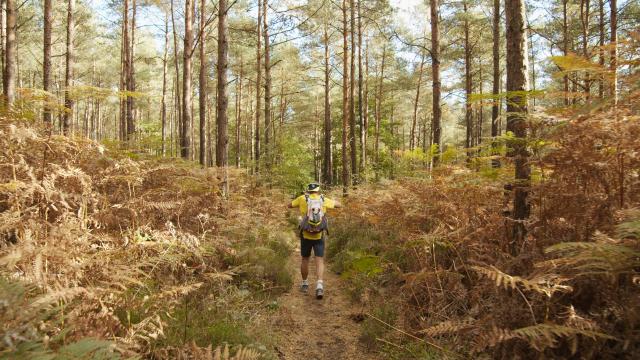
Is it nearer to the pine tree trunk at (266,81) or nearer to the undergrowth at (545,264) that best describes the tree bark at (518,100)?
the undergrowth at (545,264)

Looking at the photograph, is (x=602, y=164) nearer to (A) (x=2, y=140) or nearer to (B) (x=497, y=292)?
(B) (x=497, y=292)

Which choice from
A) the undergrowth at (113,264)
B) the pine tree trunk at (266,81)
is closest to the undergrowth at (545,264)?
the undergrowth at (113,264)

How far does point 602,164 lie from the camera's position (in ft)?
10.8

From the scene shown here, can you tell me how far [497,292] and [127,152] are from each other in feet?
22.1

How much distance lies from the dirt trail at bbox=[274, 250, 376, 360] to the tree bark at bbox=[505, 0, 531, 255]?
2.28 meters

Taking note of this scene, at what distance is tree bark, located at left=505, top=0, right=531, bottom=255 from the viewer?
4094 mm

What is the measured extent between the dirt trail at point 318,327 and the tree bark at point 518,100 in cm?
228

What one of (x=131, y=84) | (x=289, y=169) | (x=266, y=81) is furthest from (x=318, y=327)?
(x=131, y=84)

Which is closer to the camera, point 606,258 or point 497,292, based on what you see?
point 606,258

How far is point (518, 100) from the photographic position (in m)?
4.34

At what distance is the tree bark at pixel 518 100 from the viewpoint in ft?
13.4

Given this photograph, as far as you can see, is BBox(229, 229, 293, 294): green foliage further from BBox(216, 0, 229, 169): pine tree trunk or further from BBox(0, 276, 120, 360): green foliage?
BBox(0, 276, 120, 360): green foliage

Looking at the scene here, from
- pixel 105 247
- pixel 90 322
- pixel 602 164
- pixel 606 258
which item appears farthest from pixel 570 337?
pixel 105 247

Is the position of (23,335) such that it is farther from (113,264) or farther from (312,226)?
(312,226)
